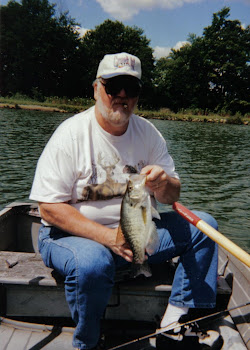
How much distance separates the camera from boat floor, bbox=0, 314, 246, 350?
2.65 metres

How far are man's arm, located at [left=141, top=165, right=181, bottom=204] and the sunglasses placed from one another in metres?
0.67

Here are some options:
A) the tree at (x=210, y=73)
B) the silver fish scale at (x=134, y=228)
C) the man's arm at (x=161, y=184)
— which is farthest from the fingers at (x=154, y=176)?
the tree at (x=210, y=73)

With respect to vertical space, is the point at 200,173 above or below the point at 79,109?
above

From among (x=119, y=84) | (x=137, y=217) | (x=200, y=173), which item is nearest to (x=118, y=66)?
(x=119, y=84)

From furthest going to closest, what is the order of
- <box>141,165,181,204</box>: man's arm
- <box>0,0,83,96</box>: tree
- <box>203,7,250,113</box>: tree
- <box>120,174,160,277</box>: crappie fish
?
1. <box>203,7,250,113</box>: tree
2. <box>0,0,83,96</box>: tree
3. <box>141,165,181,204</box>: man's arm
4. <box>120,174,160,277</box>: crappie fish

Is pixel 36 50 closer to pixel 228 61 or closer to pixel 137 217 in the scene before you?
pixel 228 61

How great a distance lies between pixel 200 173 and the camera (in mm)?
13094

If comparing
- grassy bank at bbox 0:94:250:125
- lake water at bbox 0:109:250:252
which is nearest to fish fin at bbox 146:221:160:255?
lake water at bbox 0:109:250:252

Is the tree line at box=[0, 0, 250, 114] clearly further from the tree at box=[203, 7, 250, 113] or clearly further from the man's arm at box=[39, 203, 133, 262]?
the man's arm at box=[39, 203, 133, 262]

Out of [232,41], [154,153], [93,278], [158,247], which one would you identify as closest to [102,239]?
[93,278]

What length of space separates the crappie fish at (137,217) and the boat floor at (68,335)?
79cm

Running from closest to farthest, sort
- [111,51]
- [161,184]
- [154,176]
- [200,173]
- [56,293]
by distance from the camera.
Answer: [154,176] → [161,184] → [56,293] → [200,173] → [111,51]

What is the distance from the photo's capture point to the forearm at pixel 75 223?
2.50m

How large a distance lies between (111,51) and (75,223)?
2546 inches
